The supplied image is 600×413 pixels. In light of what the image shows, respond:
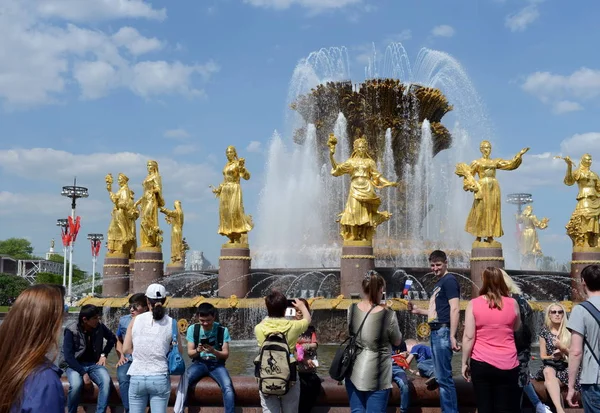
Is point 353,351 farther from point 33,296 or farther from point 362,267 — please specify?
point 362,267

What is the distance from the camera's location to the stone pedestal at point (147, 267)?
19000 millimetres

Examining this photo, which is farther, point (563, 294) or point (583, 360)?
point (563, 294)

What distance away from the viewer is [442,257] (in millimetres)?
6055

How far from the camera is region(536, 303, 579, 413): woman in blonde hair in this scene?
19.9 feet

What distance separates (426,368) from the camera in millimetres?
6684

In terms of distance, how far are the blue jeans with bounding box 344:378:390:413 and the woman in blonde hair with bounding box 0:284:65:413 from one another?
3.13 m

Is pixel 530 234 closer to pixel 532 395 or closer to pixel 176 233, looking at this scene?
pixel 176 233

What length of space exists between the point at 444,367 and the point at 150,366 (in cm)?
279

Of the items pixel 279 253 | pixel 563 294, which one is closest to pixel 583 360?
pixel 563 294

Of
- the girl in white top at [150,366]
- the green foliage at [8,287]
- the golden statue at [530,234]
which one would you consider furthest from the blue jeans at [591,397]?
the green foliage at [8,287]

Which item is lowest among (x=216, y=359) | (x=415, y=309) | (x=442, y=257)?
(x=216, y=359)

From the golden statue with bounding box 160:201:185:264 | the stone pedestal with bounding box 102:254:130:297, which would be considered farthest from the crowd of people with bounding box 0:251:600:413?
the golden statue with bounding box 160:201:185:264

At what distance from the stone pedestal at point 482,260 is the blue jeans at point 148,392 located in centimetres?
1174

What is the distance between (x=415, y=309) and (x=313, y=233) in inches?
624
